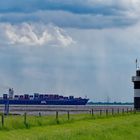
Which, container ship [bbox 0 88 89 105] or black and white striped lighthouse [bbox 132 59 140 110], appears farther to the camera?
container ship [bbox 0 88 89 105]

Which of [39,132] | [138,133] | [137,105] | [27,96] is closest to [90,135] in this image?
[39,132]

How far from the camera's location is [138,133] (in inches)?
1278

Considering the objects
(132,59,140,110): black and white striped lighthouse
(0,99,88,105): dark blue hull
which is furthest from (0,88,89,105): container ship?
(132,59,140,110): black and white striped lighthouse

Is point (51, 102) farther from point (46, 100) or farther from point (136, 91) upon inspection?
point (136, 91)

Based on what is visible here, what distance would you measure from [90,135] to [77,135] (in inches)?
34.3

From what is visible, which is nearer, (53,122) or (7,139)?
(7,139)

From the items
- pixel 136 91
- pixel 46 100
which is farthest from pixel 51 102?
pixel 136 91

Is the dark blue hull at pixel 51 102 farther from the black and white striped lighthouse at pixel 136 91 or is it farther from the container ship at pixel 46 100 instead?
the black and white striped lighthouse at pixel 136 91

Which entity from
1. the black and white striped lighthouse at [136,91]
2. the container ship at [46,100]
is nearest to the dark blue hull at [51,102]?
the container ship at [46,100]

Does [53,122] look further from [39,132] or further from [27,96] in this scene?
[27,96]

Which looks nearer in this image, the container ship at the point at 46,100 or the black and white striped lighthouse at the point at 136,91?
the black and white striped lighthouse at the point at 136,91

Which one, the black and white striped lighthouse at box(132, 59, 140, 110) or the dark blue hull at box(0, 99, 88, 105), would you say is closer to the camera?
the black and white striped lighthouse at box(132, 59, 140, 110)

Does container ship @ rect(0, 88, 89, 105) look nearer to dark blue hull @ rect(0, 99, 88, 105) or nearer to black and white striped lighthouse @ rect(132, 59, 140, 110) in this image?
dark blue hull @ rect(0, 99, 88, 105)

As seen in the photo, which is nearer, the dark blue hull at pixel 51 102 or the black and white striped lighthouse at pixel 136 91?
the black and white striped lighthouse at pixel 136 91
